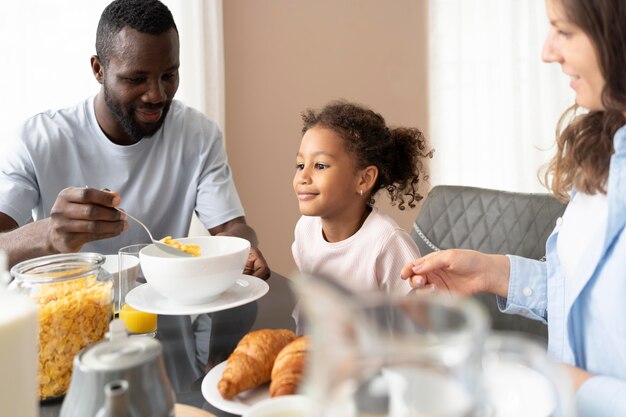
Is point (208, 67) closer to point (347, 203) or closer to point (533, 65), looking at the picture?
point (347, 203)

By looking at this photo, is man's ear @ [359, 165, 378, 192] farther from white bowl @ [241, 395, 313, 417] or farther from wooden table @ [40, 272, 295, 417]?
white bowl @ [241, 395, 313, 417]

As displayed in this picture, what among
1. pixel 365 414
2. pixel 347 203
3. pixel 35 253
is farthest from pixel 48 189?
pixel 365 414

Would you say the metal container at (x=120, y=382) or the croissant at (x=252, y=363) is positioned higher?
the metal container at (x=120, y=382)

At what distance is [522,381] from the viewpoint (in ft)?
1.93

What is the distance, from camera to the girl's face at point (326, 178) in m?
1.66

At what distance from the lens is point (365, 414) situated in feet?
1.26

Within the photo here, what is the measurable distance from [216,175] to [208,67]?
842mm

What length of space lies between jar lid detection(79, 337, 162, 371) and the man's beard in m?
1.29

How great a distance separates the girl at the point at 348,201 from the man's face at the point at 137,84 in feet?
1.43

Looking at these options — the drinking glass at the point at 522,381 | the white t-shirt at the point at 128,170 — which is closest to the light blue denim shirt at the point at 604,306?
the drinking glass at the point at 522,381

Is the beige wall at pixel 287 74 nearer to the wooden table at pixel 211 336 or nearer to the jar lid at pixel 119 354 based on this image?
the wooden table at pixel 211 336

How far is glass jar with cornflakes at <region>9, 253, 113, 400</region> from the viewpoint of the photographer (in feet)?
2.60

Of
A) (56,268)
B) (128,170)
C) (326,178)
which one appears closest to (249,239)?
(326,178)

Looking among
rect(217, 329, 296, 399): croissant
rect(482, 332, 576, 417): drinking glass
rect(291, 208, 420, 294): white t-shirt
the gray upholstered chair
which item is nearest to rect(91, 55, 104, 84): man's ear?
rect(291, 208, 420, 294): white t-shirt
